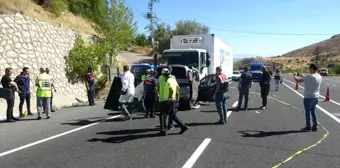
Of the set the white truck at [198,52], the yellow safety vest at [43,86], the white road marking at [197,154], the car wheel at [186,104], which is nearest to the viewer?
the white road marking at [197,154]

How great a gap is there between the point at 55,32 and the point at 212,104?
889cm

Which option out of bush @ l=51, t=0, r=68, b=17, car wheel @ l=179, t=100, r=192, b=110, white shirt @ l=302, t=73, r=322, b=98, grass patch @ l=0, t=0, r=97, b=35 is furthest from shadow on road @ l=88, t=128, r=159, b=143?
bush @ l=51, t=0, r=68, b=17

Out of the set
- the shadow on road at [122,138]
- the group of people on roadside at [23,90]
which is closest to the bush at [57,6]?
the group of people on roadside at [23,90]

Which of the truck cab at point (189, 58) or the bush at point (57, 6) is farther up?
the bush at point (57, 6)

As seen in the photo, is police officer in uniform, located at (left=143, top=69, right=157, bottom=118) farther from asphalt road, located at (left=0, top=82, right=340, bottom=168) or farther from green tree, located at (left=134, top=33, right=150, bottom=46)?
green tree, located at (left=134, top=33, right=150, bottom=46)

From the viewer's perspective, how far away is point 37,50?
671 inches

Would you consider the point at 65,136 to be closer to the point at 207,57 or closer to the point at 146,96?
the point at 146,96

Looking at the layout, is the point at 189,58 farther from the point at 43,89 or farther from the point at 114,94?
the point at 43,89

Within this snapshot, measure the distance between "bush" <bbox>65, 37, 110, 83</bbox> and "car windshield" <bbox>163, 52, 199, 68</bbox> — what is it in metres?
4.41

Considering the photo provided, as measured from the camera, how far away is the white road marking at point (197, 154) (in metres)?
6.36

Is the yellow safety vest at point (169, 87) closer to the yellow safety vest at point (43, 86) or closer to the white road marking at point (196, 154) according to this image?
the white road marking at point (196, 154)

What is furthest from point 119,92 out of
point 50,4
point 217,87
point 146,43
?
point 146,43

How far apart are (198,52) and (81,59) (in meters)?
6.50

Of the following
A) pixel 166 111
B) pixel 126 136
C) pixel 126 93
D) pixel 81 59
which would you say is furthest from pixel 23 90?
pixel 81 59
